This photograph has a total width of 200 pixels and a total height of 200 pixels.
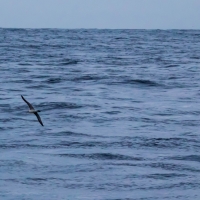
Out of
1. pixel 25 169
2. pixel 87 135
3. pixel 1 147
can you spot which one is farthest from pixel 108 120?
pixel 25 169

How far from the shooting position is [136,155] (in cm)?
1839

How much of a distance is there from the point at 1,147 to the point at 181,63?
3363 centimetres

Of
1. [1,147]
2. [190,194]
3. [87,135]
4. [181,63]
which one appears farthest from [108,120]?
[181,63]

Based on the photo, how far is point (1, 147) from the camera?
19.2 metres

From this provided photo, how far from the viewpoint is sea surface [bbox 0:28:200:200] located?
15375 millimetres

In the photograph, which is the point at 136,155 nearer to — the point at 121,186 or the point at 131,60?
the point at 121,186

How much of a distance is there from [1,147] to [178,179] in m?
5.29

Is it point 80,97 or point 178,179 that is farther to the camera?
point 80,97

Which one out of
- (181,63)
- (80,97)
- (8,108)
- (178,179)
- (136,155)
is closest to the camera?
(178,179)

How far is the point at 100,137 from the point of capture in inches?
822

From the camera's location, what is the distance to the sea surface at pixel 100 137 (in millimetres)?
15375

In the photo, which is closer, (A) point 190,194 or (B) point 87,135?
(A) point 190,194

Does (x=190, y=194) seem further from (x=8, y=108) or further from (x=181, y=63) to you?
(x=181, y=63)

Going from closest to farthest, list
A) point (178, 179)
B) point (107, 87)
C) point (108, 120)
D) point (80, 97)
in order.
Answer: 1. point (178, 179)
2. point (108, 120)
3. point (80, 97)
4. point (107, 87)
